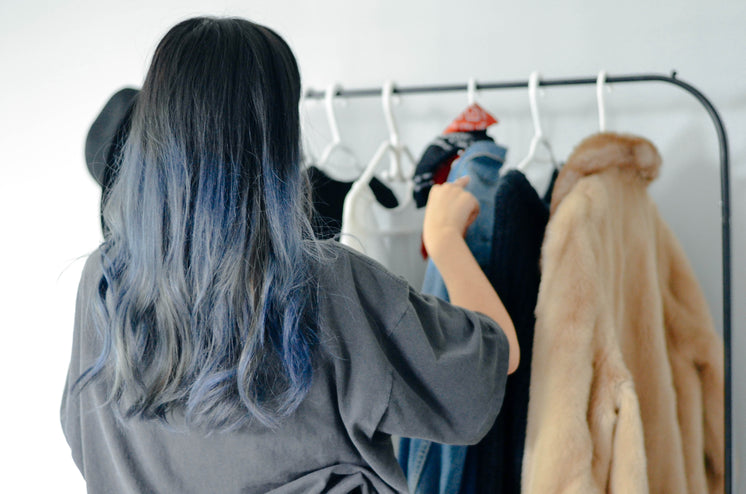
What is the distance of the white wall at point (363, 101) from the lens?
1.32 m

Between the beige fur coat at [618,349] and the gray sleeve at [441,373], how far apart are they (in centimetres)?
13

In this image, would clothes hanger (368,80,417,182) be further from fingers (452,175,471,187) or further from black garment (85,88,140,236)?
black garment (85,88,140,236)

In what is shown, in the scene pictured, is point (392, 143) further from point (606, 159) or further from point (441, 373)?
point (441, 373)

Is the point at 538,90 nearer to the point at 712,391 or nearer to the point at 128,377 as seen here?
the point at 712,391

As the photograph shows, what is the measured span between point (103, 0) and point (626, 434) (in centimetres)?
157

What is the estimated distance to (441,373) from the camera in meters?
0.81

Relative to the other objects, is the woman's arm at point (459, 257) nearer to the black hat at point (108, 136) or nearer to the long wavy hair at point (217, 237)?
the long wavy hair at point (217, 237)

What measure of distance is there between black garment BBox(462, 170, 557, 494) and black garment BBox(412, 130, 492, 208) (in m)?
0.21

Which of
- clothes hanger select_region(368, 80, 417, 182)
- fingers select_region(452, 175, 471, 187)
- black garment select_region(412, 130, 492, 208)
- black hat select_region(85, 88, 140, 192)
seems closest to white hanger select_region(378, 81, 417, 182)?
clothes hanger select_region(368, 80, 417, 182)

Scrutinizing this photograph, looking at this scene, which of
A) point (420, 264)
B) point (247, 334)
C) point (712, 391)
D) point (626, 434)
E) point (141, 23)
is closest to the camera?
point (247, 334)

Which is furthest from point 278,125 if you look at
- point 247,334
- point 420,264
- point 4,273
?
point 4,273

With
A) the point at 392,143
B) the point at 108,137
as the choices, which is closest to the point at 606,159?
the point at 392,143

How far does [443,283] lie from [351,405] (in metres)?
0.33

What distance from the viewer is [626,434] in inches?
37.3
